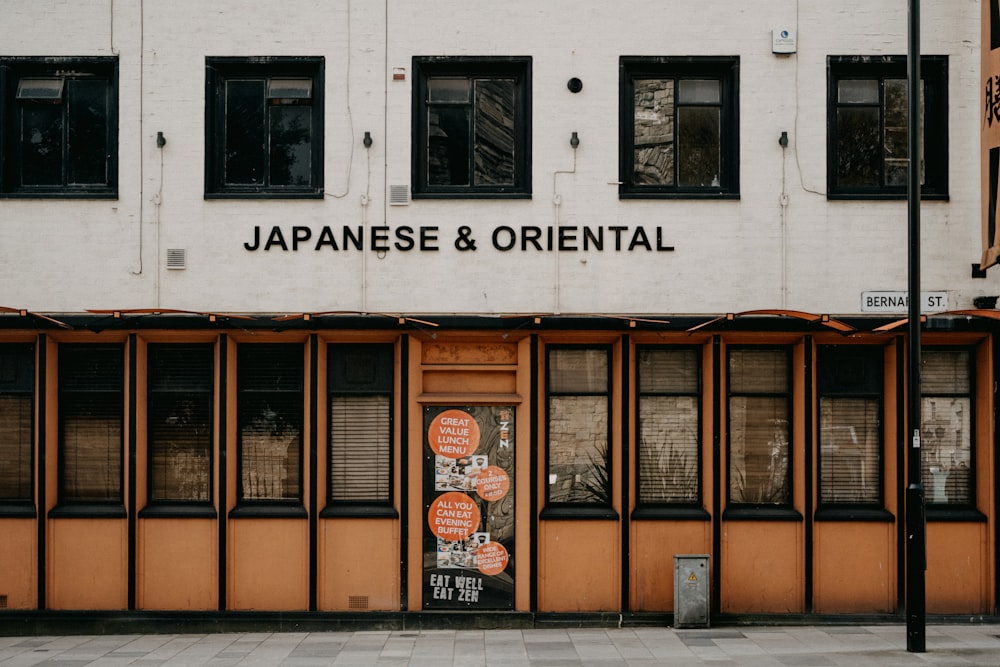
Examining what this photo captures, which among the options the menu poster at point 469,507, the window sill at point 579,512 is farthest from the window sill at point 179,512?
the window sill at point 579,512

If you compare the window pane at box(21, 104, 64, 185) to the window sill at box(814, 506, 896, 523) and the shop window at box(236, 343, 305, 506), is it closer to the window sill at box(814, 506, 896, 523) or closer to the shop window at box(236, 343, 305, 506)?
the shop window at box(236, 343, 305, 506)

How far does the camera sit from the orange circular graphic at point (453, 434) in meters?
11.8

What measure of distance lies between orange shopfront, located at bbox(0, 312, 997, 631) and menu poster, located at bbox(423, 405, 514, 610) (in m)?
0.03

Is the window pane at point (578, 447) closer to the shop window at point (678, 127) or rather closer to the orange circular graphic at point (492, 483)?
the orange circular graphic at point (492, 483)

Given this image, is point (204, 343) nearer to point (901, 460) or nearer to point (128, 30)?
point (128, 30)

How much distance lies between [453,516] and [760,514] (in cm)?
390

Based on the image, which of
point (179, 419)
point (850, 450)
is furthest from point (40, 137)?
point (850, 450)

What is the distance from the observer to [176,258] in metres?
11.8

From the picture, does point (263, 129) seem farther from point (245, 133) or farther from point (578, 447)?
point (578, 447)

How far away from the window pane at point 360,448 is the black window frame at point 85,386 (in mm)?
2760

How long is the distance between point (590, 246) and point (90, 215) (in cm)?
641

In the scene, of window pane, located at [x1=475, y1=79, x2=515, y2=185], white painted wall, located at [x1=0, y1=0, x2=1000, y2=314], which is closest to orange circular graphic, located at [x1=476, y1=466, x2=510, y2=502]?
white painted wall, located at [x1=0, y1=0, x2=1000, y2=314]

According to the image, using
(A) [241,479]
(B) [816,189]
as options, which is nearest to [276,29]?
(A) [241,479]

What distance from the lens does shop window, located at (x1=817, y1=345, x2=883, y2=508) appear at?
11930mm
